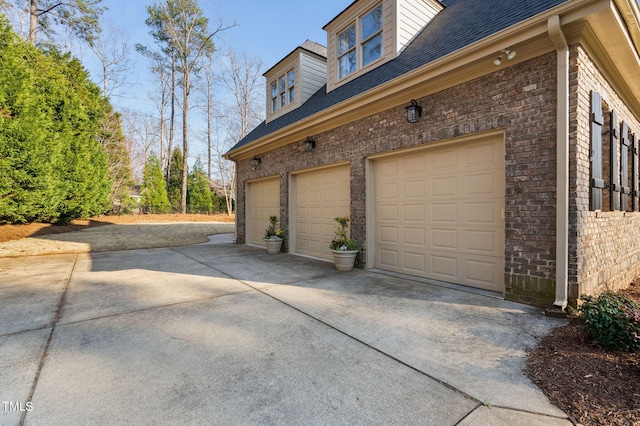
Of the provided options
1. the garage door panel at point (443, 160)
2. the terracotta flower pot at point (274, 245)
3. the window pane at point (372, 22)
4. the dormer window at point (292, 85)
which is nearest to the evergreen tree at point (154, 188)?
the dormer window at point (292, 85)

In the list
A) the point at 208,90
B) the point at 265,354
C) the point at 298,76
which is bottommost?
the point at 265,354

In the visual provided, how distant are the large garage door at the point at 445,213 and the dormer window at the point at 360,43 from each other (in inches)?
113

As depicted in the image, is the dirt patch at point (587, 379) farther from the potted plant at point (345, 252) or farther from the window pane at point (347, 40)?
the window pane at point (347, 40)

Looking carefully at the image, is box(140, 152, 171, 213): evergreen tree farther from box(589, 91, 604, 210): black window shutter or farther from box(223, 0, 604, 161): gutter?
box(589, 91, 604, 210): black window shutter

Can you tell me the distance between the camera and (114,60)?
19891 millimetres

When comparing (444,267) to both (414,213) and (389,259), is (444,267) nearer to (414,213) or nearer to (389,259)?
(414,213)

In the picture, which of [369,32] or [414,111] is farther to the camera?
[369,32]

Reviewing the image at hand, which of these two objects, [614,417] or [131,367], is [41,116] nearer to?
[131,367]

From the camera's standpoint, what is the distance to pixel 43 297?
14.0ft

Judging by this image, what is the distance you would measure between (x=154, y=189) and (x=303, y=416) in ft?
82.7

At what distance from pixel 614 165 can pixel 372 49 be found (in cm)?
509

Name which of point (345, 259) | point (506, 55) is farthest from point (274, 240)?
point (506, 55)

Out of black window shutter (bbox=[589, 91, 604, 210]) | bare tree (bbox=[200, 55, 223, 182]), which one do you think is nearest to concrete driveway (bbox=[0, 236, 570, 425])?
black window shutter (bbox=[589, 91, 604, 210])

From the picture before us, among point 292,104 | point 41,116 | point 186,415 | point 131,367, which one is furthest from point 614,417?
point 41,116
